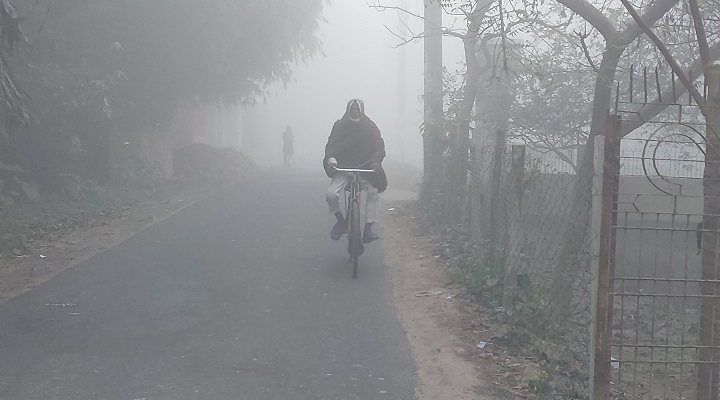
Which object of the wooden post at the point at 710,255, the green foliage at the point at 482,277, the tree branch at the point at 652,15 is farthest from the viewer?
the tree branch at the point at 652,15

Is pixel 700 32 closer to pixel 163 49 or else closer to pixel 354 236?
pixel 354 236

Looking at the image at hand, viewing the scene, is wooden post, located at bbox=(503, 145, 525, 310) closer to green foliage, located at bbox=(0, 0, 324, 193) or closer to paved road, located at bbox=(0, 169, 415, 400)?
paved road, located at bbox=(0, 169, 415, 400)

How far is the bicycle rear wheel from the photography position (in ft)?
29.2

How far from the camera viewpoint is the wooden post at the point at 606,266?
4.27 m

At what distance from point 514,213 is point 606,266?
3351mm

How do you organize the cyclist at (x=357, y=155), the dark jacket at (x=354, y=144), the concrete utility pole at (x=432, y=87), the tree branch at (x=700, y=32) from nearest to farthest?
the tree branch at (x=700, y=32) < the cyclist at (x=357, y=155) < the dark jacket at (x=354, y=144) < the concrete utility pole at (x=432, y=87)

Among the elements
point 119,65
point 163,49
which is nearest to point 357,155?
point 119,65

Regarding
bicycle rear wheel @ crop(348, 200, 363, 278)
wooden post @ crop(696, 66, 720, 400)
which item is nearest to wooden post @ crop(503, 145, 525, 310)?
bicycle rear wheel @ crop(348, 200, 363, 278)

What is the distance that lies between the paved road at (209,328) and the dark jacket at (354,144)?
4.15ft

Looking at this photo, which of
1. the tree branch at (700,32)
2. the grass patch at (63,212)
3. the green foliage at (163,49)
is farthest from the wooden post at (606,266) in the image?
the green foliage at (163,49)

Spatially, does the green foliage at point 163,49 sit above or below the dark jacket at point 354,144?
above

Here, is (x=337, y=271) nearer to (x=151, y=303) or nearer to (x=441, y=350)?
(x=151, y=303)

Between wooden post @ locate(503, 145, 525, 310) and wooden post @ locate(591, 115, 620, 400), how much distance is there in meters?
2.97

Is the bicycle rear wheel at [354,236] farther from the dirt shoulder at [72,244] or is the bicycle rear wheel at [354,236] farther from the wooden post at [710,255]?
the wooden post at [710,255]
